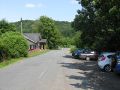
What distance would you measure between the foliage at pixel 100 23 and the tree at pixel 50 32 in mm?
78183

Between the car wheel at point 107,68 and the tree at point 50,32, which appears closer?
the car wheel at point 107,68

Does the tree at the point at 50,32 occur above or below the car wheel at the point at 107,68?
above

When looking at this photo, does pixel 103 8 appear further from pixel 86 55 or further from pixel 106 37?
pixel 86 55

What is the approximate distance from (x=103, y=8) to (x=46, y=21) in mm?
114908

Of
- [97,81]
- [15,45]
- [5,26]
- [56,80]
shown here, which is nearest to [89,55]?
[15,45]

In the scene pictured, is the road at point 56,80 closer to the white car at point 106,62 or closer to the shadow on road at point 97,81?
the shadow on road at point 97,81

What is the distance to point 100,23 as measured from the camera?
4144 cm

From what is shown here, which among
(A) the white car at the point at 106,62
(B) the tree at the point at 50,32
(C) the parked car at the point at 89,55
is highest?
(B) the tree at the point at 50,32

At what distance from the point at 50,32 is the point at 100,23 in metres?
95.6

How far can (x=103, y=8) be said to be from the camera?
2839cm

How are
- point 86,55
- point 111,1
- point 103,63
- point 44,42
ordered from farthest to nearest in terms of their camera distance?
1. point 44,42
2. point 86,55
3. point 103,63
4. point 111,1

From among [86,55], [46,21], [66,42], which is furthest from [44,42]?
[86,55]

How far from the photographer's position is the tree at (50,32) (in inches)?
5281

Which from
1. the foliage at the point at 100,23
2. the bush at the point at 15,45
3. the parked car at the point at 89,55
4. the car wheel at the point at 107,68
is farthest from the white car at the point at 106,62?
the bush at the point at 15,45
